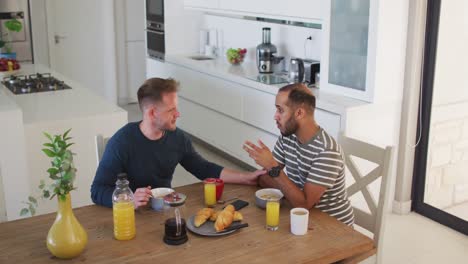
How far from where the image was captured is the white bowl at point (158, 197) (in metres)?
2.09

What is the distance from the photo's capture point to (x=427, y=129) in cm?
373

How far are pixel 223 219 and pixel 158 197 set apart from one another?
350 millimetres

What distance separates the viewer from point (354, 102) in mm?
3600

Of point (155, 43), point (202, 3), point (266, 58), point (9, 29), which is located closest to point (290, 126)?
point (266, 58)

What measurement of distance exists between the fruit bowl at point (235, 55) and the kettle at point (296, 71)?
0.92 m

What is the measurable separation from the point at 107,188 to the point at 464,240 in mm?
2401

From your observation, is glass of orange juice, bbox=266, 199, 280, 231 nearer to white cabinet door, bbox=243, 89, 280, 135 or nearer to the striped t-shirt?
the striped t-shirt

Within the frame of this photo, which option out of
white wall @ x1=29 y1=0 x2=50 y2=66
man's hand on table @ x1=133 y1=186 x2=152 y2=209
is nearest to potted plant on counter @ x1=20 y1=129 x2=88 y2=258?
man's hand on table @ x1=133 y1=186 x2=152 y2=209

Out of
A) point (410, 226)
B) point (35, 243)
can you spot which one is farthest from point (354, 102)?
point (35, 243)

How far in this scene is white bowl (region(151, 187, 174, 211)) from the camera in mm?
2092


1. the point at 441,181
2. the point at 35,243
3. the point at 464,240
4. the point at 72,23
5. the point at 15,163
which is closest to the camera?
the point at 35,243

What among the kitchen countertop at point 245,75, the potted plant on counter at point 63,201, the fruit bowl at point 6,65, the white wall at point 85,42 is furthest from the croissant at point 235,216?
the white wall at point 85,42

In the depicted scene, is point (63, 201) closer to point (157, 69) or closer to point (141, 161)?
point (141, 161)

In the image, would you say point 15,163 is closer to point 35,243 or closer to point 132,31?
point 35,243
